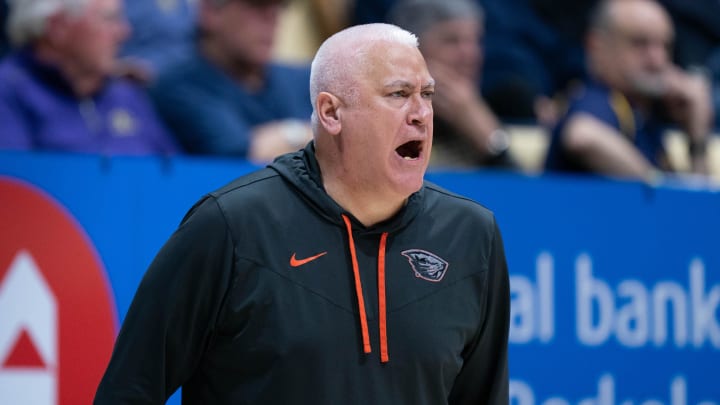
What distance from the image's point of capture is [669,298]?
186 inches

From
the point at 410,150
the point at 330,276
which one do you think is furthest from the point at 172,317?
the point at 410,150

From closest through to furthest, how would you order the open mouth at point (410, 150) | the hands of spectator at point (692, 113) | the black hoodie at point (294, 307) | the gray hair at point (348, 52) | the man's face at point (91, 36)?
the black hoodie at point (294, 307) → the gray hair at point (348, 52) → the open mouth at point (410, 150) → the man's face at point (91, 36) → the hands of spectator at point (692, 113)

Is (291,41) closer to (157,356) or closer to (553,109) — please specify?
(553,109)

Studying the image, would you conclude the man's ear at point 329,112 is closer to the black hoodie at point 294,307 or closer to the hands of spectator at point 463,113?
the black hoodie at point 294,307

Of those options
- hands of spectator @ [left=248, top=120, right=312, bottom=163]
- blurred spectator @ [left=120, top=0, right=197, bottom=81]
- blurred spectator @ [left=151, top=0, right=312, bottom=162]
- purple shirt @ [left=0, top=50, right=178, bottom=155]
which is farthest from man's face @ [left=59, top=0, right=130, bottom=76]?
blurred spectator @ [left=120, top=0, right=197, bottom=81]

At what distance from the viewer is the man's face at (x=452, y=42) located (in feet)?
17.7

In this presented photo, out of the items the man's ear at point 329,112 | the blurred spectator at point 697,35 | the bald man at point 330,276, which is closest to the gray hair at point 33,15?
the bald man at point 330,276

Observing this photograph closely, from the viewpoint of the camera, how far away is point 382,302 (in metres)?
2.79

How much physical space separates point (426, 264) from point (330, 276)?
26 cm

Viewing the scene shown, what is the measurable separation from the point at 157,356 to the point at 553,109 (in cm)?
461

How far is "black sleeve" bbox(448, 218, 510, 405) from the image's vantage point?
3004mm

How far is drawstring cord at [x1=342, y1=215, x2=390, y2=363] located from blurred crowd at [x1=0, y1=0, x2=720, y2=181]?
75.0 inches

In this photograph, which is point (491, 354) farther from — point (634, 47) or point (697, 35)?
point (697, 35)

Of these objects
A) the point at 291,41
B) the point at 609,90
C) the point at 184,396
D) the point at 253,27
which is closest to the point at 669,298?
the point at 609,90
